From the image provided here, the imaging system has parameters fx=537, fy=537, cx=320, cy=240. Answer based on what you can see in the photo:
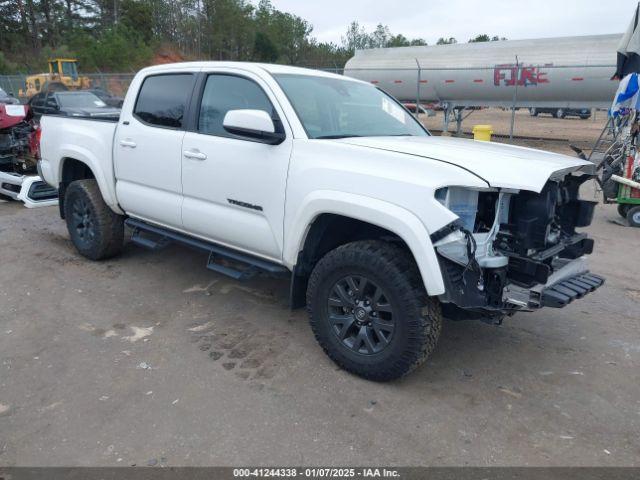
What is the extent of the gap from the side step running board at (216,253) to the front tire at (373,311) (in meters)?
0.57

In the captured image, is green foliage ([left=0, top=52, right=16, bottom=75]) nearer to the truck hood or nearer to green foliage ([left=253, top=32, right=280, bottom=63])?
green foliage ([left=253, top=32, right=280, bottom=63])

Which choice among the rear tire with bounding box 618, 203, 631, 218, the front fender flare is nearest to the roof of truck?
the front fender flare

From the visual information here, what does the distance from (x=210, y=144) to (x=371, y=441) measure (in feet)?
8.12

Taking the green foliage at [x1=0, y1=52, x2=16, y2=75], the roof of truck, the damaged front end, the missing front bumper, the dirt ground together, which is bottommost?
the dirt ground

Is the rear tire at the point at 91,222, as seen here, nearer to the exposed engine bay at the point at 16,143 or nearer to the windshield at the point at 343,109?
the windshield at the point at 343,109

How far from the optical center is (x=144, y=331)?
4184 mm

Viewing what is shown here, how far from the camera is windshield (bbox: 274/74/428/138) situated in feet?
12.8

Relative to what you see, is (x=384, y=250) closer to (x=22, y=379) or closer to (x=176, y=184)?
(x=176, y=184)

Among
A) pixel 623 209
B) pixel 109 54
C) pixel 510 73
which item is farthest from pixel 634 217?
pixel 109 54

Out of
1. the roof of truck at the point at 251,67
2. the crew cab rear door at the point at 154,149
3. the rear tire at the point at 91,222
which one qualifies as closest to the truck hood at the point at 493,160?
the roof of truck at the point at 251,67

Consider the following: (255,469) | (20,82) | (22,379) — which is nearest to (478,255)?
(255,469)

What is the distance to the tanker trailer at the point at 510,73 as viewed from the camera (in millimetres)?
16547

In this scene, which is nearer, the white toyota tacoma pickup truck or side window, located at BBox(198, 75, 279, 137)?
the white toyota tacoma pickup truck

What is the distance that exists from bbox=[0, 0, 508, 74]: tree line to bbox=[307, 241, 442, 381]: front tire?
4774 centimetres
